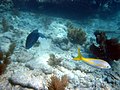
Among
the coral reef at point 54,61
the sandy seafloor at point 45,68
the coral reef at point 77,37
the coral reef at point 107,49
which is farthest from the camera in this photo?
the coral reef at point 77,37

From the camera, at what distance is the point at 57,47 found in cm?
749

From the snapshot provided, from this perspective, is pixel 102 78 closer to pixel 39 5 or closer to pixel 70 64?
pixel 70 64

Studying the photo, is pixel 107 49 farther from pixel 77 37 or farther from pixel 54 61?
pixel 77 37

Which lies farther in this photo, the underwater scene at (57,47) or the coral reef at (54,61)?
the coral reef at (54,61)

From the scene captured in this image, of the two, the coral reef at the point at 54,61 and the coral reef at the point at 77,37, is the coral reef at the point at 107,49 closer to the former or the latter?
the coral reef at the point at 54,61

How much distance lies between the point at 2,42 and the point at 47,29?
3072 millimetres

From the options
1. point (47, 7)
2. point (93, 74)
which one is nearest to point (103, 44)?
point (93, 74)

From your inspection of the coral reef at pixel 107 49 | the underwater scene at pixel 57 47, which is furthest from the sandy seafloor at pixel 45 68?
the coral reef at pixel 107 49

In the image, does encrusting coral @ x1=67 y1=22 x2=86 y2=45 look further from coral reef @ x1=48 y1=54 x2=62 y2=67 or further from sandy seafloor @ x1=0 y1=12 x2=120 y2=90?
coral reef @ x1=48 y1=54 x2=62 y2=67

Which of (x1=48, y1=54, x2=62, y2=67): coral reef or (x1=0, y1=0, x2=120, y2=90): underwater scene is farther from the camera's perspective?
(x1=48, y1=54, x2=62, y2=67): coral reef

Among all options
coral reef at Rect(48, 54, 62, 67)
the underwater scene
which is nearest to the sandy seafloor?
the underwater scene

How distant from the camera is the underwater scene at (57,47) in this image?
500cm

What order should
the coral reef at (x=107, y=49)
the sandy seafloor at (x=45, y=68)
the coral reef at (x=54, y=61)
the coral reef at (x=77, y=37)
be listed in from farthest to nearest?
1. the coral reef at (x=77, y=37)
2. the coral reef at (x=107, y=49)
3. the coral reef at (x=54, y=61)
4. the sandy seafloor at (x=45, y=68)

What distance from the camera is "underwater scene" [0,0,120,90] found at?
500 centimetres
